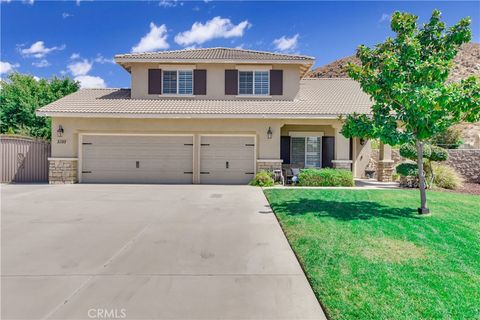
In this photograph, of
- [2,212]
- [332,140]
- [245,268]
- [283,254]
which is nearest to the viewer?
[245,268]

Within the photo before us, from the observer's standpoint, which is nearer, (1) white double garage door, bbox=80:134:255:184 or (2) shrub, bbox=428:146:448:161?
(2) shrub, bbox=428:146:448:161

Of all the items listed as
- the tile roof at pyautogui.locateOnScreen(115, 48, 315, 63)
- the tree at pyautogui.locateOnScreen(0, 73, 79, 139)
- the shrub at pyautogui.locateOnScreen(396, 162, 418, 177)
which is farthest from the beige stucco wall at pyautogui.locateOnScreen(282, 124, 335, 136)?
the tree at pyautogui.locateOnScreen(0, 73, 79, 139)

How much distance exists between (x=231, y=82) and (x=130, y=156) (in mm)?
6543

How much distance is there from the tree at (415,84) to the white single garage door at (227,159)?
20.9ft

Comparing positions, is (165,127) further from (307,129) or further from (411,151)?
(411,151)

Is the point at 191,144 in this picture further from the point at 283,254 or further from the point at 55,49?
the point at 55,49

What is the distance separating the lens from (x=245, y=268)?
4262mm

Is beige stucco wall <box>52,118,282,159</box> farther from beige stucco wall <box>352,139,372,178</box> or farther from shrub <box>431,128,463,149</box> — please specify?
shrub <box>431,128,463,149</box>

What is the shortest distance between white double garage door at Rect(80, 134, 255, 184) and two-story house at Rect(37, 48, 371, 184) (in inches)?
2.0

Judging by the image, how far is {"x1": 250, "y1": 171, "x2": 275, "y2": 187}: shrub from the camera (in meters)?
13.1

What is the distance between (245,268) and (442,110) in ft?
20.7

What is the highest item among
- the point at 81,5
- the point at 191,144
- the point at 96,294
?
the point at 81,5

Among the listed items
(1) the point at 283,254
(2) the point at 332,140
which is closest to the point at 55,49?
(2) the point at 332,140

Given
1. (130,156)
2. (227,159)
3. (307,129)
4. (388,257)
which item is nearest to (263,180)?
(227,159)
